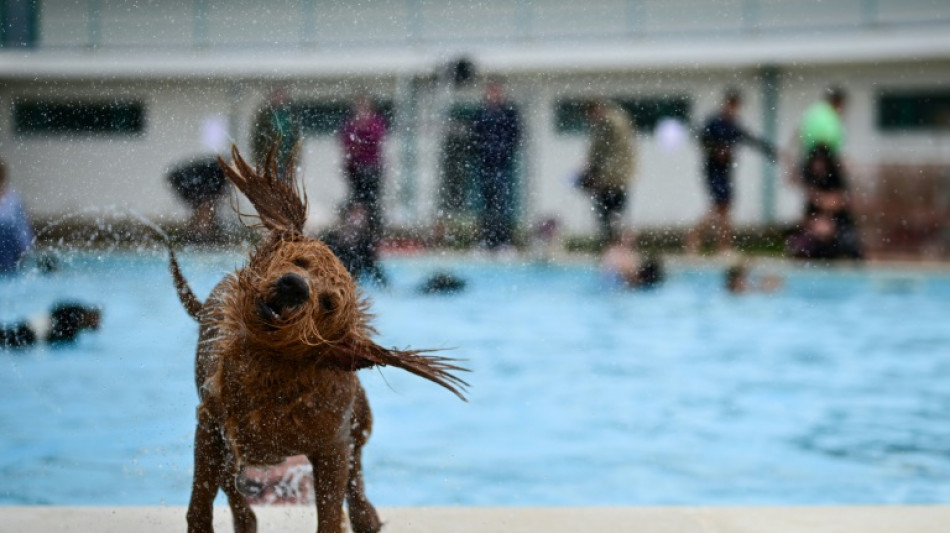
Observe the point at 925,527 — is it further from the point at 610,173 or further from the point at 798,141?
the point at 798,141

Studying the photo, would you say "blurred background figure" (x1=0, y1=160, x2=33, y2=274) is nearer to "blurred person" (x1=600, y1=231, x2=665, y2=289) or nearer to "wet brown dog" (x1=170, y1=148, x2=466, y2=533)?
"wet brown dog" (x1=170, y1=148, x2=466, y2=533)

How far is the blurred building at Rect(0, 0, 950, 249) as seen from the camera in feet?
65.9

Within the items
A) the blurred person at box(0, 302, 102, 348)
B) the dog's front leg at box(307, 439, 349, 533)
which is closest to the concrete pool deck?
the dog's front leg at box(307, 439, 349, 533)

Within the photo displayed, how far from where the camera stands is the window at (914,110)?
22.9 m

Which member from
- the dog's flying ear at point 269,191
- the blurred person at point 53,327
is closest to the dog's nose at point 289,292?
the dog's flying ear at point 269,191

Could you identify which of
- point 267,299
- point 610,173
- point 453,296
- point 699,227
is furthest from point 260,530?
point 699,227

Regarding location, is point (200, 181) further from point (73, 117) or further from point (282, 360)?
point (73, 117)

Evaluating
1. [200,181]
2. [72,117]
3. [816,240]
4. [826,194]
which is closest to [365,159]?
[200,181]

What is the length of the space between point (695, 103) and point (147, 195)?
31.8 ft

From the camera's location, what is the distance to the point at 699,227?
17641 millimetres

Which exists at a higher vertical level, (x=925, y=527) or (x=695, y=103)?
(x=695, y=103)

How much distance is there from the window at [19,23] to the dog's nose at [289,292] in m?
10.4

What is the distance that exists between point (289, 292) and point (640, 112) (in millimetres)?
20621

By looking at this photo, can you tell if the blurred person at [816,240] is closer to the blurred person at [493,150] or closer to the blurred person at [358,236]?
the blurred person at [493,150]
